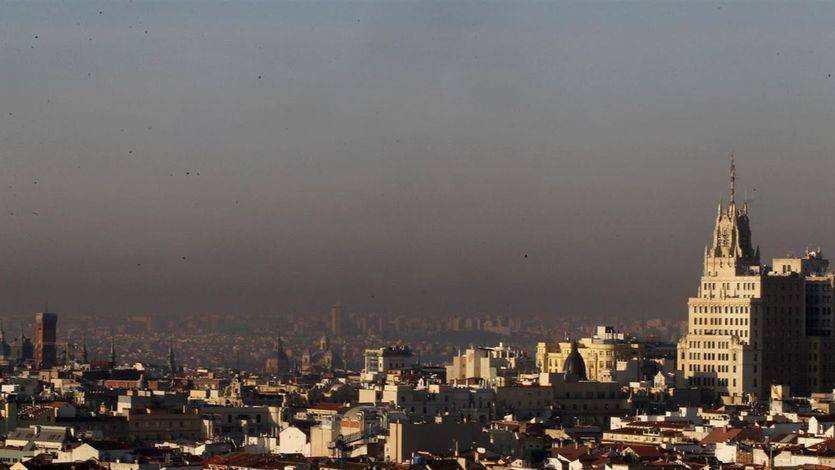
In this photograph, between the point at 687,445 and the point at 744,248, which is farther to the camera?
the point at 744,248

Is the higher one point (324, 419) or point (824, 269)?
point (824, 269)

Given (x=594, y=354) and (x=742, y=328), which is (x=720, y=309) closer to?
(x=742, y=328)

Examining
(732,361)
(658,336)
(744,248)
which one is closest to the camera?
(732,361)

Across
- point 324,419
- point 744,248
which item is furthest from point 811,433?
point 744,248

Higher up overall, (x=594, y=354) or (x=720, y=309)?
(x=720, y=309)

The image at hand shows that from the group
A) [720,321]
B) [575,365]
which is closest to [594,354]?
[720,321]

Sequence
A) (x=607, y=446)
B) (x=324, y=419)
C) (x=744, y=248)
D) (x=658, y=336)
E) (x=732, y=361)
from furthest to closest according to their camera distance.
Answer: (x=658, y=336) < (x=744, y=248) < (x=732, y=361) < (x=324, y=419) < (x=607, y=446)

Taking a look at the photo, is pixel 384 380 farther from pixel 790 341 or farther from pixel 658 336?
pixel 658 336

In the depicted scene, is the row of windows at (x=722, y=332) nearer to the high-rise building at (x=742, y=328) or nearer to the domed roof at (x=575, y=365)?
the high-rise building at (x=742, y=328)
